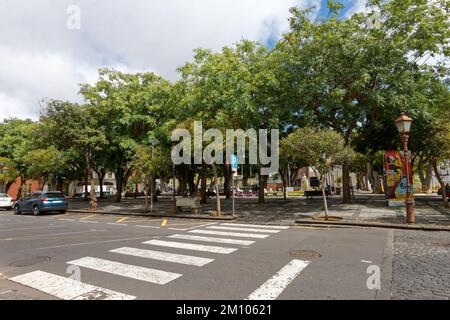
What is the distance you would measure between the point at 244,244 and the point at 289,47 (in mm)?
13301

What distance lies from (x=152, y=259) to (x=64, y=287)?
7.03 feet

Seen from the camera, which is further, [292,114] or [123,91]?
[123,91]

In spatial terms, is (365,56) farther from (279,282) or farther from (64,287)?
(64,287)

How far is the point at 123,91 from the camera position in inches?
934

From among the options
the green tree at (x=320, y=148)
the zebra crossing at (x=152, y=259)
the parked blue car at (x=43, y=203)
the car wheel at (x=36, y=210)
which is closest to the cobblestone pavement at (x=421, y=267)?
the zebra crossing at (x=152, y=259)

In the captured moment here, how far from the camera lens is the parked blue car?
20531 mm

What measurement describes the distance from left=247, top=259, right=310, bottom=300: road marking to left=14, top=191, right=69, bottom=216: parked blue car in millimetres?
19394

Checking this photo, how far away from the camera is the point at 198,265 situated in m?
6.70

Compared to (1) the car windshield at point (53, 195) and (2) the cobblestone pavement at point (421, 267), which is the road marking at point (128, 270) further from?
(1) the car windshield at point (53, 195)

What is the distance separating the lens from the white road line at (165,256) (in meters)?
6.96

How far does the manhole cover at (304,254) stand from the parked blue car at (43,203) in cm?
1880

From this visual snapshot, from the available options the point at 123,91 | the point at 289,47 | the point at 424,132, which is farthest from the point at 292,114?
the point at 123,91

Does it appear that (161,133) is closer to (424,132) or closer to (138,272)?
(138,272)

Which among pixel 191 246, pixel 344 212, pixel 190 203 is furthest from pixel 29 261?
pixel 344 212
